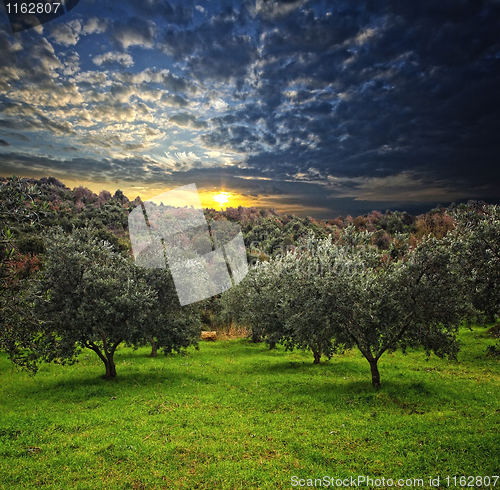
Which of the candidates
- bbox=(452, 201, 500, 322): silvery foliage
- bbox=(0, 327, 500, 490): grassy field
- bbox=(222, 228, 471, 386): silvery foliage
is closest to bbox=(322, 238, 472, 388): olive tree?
bbox=(222, 228, 471, 386): silvery foliage

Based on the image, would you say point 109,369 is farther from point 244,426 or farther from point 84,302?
point 244,426

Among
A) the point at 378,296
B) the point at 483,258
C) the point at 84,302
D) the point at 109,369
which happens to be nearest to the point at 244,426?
the point at 378,296

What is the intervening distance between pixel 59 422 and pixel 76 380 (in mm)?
8081

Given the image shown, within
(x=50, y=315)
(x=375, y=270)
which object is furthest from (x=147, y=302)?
(x=375, y=270)

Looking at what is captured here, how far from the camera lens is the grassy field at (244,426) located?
1103 cm

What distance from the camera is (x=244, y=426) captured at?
15000 mm

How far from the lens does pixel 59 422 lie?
15.2m

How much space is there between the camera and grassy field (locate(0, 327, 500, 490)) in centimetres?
1103

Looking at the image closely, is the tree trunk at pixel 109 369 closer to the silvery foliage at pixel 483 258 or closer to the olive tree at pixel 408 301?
the olive tree at pixel 408 301

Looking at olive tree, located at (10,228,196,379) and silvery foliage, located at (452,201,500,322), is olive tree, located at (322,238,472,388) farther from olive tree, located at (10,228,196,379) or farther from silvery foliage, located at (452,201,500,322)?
olive tree, located at (10,228,196,379)

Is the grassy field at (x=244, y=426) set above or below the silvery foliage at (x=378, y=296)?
below

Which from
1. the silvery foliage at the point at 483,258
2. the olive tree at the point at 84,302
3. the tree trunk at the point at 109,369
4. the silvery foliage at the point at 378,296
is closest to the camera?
the silvery foliage at the point at 378,296

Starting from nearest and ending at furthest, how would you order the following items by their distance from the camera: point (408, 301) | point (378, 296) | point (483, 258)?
point (408, 301), point (378, 296), point (483, 258)

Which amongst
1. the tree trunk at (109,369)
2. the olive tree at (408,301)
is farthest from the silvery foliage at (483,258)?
the tree trunk at (109,369)
